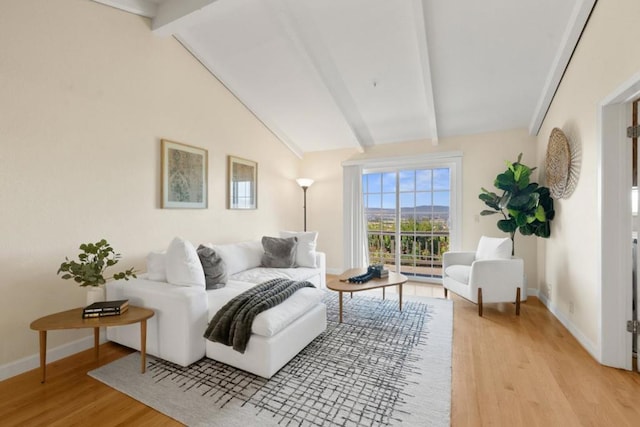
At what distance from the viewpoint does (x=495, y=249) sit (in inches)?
134

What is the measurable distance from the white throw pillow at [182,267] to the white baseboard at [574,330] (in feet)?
10.6

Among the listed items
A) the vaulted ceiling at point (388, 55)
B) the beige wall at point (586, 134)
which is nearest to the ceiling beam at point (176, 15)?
the vaulted ceiling at point (388, 55)

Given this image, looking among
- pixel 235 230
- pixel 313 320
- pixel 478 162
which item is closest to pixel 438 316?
pixel 313 320

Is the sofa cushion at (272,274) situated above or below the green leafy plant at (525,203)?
below

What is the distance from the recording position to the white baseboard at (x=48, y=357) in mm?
1966

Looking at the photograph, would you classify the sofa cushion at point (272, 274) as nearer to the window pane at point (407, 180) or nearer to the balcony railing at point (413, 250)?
the balcony railing at point (413, 250)

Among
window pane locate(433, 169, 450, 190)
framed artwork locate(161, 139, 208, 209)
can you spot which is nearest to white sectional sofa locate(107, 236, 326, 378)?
framed artwork locate(161, 139, 208, 209)

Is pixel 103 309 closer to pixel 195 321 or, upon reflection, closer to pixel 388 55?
pixel 195 321

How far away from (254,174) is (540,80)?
3.80 meters

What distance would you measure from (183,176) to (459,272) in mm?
3534

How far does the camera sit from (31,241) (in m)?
2.09

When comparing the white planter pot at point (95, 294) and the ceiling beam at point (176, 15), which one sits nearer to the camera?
the white planter pot at point (95, 294)

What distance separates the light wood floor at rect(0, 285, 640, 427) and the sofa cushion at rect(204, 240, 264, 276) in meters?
1.24

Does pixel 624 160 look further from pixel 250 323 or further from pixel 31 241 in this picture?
pixel 31 241
